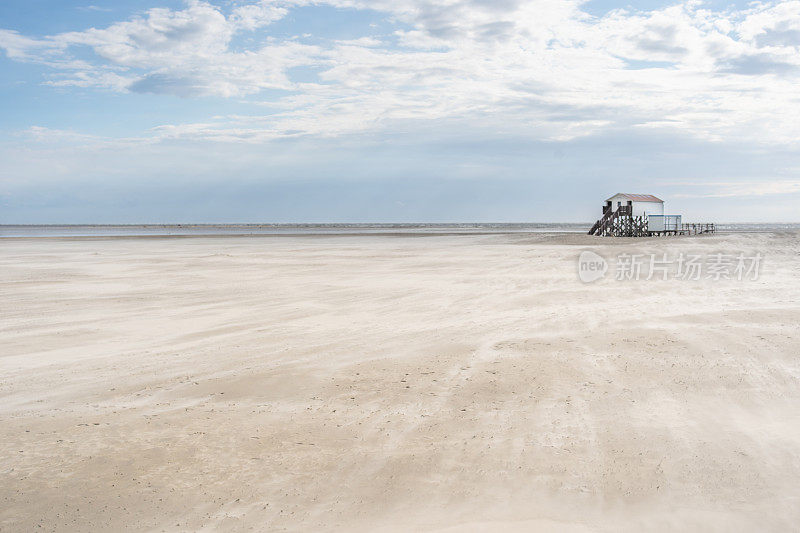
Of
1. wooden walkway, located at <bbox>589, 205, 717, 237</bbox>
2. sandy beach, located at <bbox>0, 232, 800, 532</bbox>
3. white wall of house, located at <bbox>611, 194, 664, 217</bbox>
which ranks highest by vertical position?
white wall of house, located at <bbox>611, 194, 664, 217</bbox>

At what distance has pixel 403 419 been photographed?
18.5ft

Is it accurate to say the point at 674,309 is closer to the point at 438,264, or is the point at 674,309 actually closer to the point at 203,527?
the point at 203,527

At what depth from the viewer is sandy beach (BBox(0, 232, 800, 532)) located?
4094 millimetres

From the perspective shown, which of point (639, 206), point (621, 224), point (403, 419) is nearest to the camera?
point (403, 419)

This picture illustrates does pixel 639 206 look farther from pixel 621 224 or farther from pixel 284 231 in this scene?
pixel 284 231

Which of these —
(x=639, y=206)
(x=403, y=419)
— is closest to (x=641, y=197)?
(x=639, y=206)

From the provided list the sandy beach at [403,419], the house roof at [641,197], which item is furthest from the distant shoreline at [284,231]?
the sandy beach at [403,419]

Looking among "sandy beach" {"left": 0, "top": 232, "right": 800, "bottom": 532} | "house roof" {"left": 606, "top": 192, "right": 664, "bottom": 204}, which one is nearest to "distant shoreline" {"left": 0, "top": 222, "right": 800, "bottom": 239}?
"house roof" {"left": 606, "top": 192, "right": 664, "bottom": 204}

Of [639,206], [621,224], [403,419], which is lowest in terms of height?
[403,419]

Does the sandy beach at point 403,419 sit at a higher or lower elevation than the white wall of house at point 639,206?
lower

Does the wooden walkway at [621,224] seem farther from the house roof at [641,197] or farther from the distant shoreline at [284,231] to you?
the distant shoreline at [284,231]

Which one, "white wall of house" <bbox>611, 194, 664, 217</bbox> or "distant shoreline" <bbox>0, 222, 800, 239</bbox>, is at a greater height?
"white wall of house" <bbox>611, 194, 664, 217</bbox>

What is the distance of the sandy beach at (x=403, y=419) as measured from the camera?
409 centimetres

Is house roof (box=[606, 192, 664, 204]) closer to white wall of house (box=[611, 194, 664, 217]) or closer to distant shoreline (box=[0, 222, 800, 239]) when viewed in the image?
white wall of house (box=[611, 194, 664, 217])
